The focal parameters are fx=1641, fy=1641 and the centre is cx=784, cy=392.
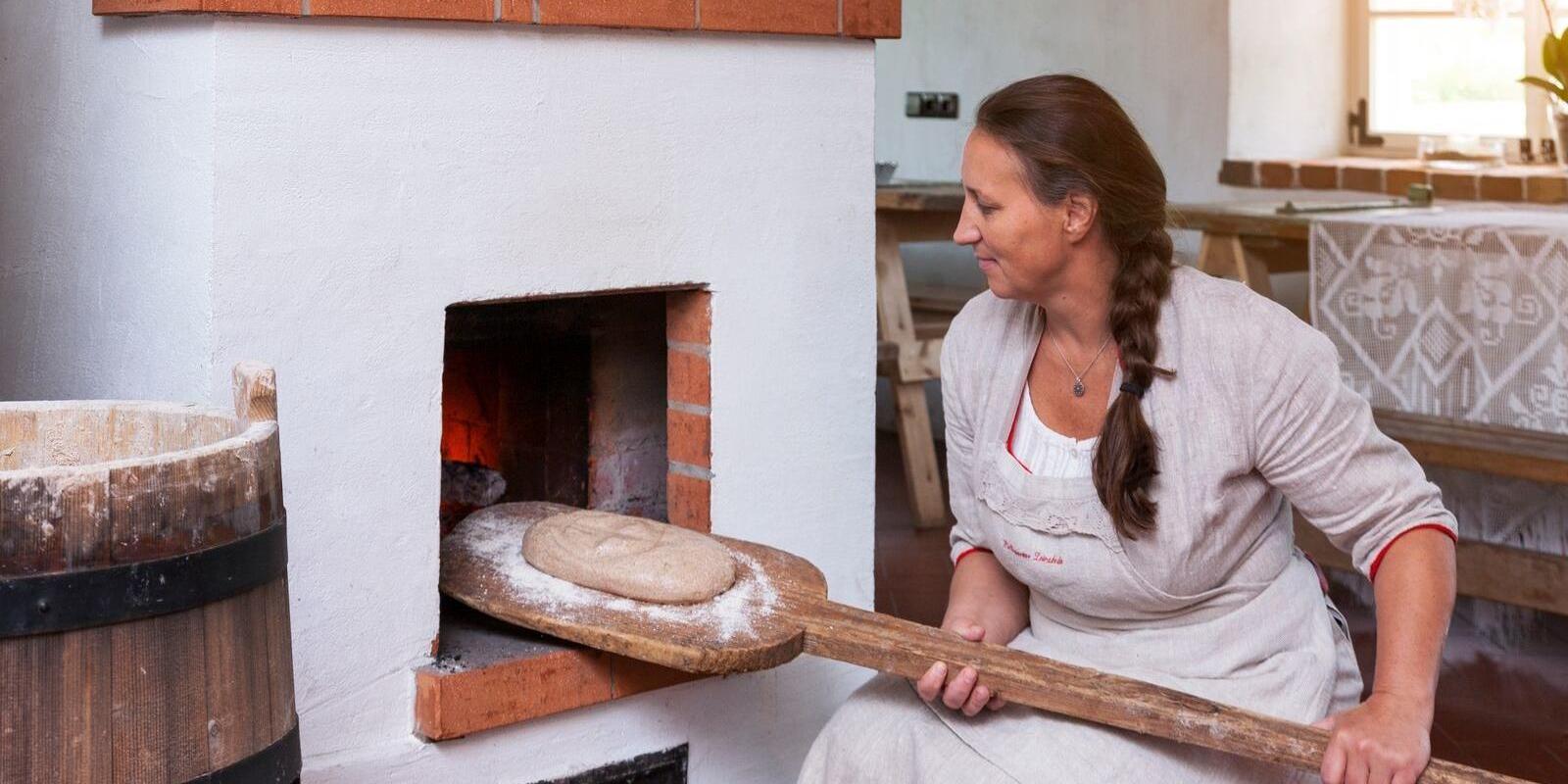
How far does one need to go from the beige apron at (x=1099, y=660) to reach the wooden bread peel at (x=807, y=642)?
68mm

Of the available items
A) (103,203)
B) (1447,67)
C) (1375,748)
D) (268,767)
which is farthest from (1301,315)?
(268,767)

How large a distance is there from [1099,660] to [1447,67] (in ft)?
15.9

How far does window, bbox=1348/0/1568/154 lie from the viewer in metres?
5.79

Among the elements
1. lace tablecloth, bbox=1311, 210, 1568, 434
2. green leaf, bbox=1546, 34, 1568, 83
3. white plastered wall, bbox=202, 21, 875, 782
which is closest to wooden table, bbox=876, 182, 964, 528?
lace tablecloth, bbox=1311, 210, 1568, 434

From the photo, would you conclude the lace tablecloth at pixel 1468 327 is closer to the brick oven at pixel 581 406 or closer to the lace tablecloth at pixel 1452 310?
the lace tablecloth at pixel 1452 310

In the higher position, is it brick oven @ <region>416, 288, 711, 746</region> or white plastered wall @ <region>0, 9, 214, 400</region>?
white plastered wall @ <region>0, 9, 214, 400</region>

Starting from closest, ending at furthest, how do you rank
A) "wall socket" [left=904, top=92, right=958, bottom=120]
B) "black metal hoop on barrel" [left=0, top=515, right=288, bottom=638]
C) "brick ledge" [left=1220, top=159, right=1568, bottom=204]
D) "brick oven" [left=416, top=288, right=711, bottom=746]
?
"black metal hoop on barrel" [left=0, top=515, right=288, bottom=638] < "brick oven" [left=416, top=288, right=711, bottom=746] < "brick ledge" [left=1220, top=159, right=1568, bottom=204] < "wall socket" [left=904, top=92, right=958, bottom=120]

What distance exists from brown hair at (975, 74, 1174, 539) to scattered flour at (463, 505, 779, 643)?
1.51 ft

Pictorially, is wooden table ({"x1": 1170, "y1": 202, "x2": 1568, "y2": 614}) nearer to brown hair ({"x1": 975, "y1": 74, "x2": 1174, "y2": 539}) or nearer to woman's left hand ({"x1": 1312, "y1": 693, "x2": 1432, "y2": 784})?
brown hair ({"x1": 975, "y1": 74, "x2": 1174, "y2": 539})

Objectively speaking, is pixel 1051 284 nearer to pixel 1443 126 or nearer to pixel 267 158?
pixel 267 158

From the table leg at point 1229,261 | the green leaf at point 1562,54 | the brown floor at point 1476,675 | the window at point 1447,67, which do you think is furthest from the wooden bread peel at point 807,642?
the window at point 1447,67

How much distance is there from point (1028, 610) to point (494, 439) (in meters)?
1.01

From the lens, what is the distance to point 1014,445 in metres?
2.09

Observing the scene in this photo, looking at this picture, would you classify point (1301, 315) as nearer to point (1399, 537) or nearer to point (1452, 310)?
point (1452, 310)
